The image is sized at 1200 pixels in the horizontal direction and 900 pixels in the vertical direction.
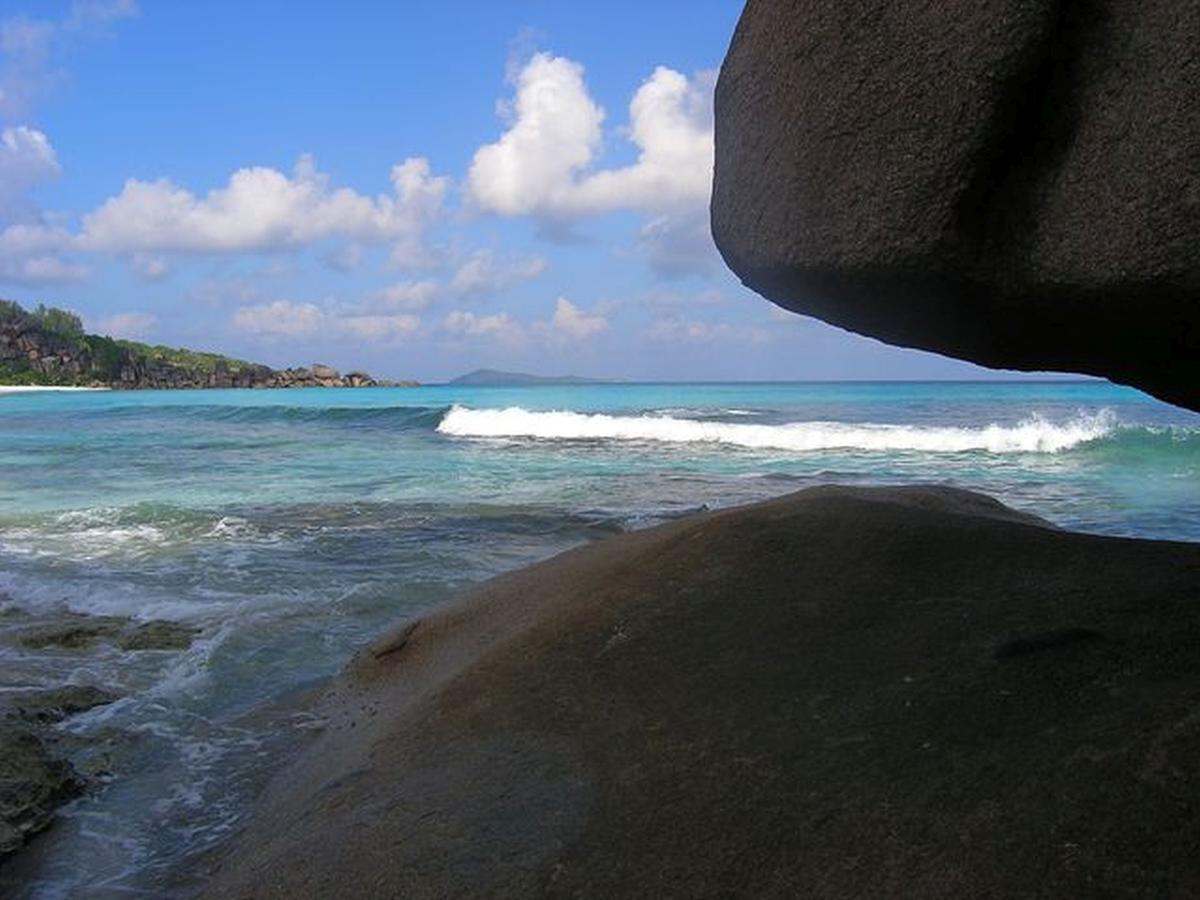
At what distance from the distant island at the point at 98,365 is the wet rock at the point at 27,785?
101 metres

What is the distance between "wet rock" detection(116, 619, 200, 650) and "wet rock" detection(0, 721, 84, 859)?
1.92m

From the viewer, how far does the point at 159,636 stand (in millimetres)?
6039

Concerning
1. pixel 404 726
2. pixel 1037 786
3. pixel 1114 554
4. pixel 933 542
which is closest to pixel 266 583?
pixel 404 726

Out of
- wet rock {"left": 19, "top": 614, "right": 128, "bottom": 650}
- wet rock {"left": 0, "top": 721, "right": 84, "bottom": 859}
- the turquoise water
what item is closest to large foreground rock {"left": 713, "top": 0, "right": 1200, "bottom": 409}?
the turquoise water

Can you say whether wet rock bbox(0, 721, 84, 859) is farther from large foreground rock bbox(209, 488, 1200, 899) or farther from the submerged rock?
the submerged rock

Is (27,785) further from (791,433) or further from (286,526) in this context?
(791,433)

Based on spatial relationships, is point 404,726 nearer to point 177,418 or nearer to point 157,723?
point 157,723

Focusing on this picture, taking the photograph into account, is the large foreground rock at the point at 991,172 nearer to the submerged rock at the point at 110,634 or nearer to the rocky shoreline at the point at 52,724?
the rocky shoreline at the point at 52,724

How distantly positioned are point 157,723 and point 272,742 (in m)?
0.70

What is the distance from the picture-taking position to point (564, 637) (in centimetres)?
348

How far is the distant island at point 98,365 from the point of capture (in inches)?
3821

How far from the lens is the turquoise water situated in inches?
155

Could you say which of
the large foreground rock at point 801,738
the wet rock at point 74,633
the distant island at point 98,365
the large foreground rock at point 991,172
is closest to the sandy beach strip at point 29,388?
the distant island at point 98,365

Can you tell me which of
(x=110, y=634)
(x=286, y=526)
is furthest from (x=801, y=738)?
(x=286, y=526)
